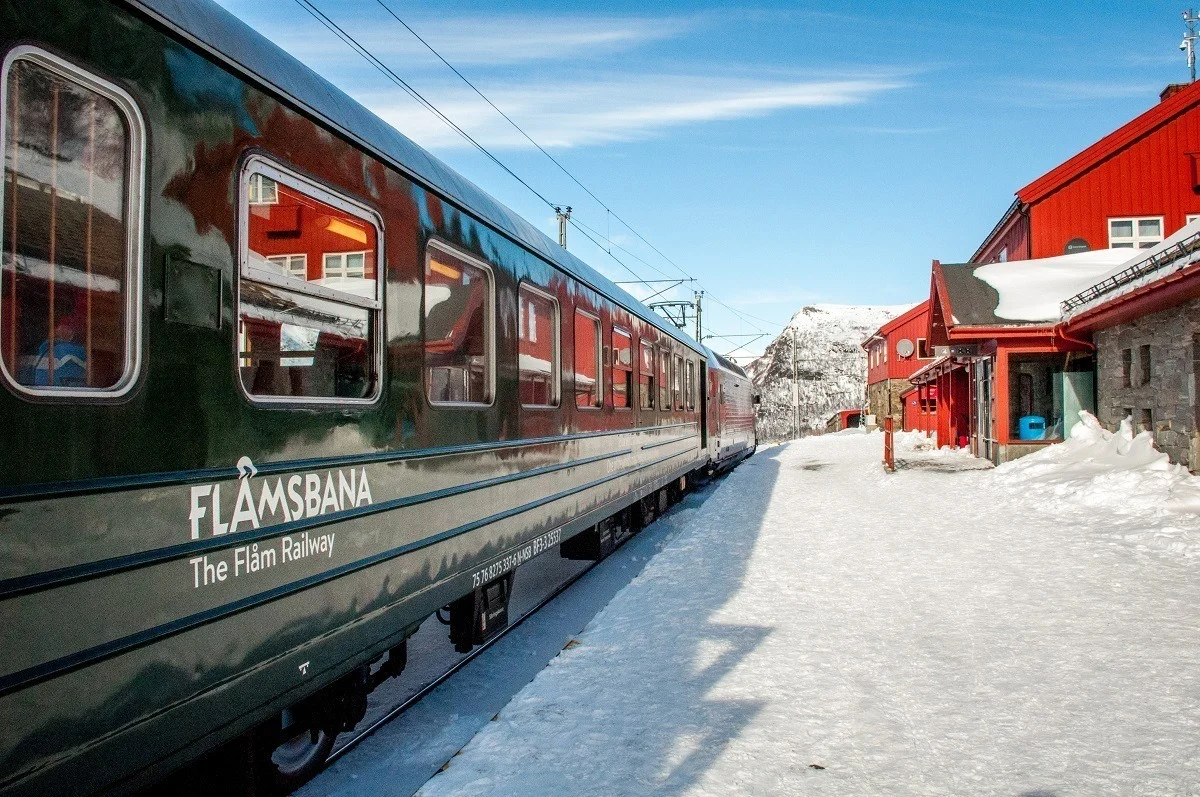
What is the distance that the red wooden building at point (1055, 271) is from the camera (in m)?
16.1

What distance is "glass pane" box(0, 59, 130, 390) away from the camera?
6.74ft

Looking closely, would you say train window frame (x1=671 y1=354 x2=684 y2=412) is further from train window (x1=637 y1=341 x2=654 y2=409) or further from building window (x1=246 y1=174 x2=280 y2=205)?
building window (x1=246 y1=174 x2=280 y2=205)

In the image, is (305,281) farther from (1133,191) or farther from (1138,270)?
(1133,191)

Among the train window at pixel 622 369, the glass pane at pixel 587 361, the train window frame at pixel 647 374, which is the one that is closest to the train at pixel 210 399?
the glass pane at pixel 587 361

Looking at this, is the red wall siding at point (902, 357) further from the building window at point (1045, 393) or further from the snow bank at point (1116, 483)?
the snow bank at point (1116, 483)

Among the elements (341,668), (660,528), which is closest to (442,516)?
(341,668)

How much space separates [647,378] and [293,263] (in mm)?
7261

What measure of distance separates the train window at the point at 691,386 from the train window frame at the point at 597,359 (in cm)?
571

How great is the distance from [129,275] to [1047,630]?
5.91 m

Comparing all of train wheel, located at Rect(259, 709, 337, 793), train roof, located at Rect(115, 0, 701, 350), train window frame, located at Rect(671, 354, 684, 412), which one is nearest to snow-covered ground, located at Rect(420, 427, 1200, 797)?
train wheel, located at Rect(259, 709, 337, 793)

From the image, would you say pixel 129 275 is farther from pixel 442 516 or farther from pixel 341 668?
pixel 442 516

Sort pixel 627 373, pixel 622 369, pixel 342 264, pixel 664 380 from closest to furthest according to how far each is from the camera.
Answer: pixel 342 264, pixel 622 369, pixel 627 373, pixel 664 380

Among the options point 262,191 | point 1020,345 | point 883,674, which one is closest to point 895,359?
point 1020,345

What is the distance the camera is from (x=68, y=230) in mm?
2201
